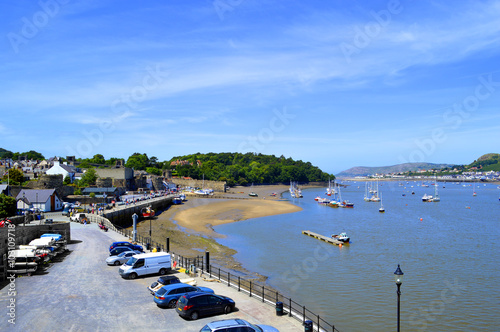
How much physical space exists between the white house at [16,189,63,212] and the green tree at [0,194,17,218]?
330 inches

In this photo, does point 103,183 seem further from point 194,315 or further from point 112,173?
point 194,315

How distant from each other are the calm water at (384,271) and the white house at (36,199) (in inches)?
1083

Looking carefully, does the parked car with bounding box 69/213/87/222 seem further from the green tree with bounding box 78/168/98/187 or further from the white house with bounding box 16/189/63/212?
the green tree with bounding box 78/168/98/187

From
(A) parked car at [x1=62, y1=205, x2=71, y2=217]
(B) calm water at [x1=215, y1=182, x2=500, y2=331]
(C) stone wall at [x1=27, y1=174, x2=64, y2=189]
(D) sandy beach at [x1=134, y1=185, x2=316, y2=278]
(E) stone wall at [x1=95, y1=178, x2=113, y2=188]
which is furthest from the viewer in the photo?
(E) stone wall at [x1=95, y1=178, x2=113, y2=188]

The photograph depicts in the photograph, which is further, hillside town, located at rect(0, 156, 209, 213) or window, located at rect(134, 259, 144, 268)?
hillside town, located at rect(0, 156, 209, 213)

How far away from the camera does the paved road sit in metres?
17.5

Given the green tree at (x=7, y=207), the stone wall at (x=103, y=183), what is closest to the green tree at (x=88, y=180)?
the stone wall at (x=103, y=183)

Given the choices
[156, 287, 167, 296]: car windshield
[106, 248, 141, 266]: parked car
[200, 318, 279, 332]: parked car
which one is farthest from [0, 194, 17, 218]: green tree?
[200, 318, 279, 332]: parked car

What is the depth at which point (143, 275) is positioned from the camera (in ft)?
86.1

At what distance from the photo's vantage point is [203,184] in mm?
174500

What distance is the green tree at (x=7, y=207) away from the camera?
4803 centimetres

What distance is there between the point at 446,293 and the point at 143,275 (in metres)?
23.7

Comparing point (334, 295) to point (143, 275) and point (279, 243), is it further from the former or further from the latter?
point (279, 243)

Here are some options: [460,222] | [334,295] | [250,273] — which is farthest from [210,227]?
[460,222]
